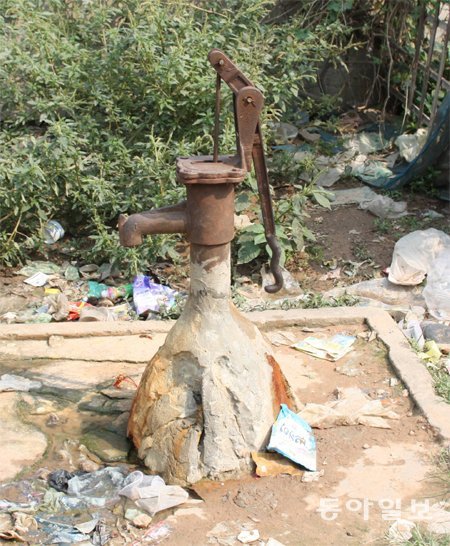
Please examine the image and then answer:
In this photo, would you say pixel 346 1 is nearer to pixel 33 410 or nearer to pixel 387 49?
pixel 387 49

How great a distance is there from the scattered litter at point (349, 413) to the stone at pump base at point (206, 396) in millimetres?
315

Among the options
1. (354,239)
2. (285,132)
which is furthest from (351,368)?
(285,132)

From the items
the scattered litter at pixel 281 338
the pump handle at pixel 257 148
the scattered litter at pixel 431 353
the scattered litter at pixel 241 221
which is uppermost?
the pump handle at pixel 257 148

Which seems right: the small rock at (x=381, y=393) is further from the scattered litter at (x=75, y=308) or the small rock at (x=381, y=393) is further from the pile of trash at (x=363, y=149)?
the pile of trash at (x=363, y=149)

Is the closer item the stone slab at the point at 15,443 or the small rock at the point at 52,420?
the stone slab at the point at 15,443

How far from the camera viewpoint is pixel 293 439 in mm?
2969

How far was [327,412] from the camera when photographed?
324cm

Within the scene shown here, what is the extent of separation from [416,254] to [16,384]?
2999 mm

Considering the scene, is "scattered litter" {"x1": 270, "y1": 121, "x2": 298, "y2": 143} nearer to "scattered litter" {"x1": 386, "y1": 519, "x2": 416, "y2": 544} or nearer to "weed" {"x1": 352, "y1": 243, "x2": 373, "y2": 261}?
"weed" {"x1": 352, "y1": 243, "x2": 373, "y2": 261}

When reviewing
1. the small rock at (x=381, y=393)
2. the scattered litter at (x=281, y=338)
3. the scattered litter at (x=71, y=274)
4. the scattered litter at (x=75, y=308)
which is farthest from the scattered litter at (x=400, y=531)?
the scattered litter at (x=71, y=274)

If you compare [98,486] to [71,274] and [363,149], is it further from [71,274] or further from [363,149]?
[363,149]

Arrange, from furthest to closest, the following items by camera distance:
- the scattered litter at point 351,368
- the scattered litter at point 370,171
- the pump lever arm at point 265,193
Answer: the scattered litter at point 370,171 → the scattered litter at point 351,368 → the pump lever arm at point 265,193

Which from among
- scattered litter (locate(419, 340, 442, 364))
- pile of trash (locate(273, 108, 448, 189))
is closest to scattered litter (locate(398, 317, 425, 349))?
scattered litter (locate(419, 340, 442, 364))

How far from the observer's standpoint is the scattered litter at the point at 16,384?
3.49 m
